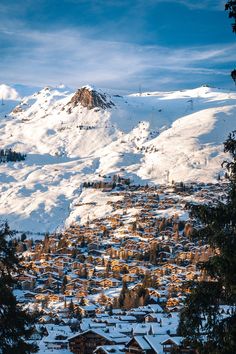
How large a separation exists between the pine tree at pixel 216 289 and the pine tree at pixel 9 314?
4.06m

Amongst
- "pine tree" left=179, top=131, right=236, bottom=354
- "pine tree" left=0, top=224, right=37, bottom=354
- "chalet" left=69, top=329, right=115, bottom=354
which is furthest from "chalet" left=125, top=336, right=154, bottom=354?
"pine tree" left=179, top=131, right=236, bottom=354

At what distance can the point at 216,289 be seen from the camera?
28.6 feet

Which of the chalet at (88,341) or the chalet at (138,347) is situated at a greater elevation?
the chalet at (138,347)

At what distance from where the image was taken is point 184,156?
185 metres

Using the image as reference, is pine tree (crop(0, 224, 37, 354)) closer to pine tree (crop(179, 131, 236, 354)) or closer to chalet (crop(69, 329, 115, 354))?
pine tree (crop(179, 131, 236, 354))

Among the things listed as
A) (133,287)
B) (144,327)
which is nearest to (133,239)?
(133,287)

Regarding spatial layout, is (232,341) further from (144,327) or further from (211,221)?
(144,327)

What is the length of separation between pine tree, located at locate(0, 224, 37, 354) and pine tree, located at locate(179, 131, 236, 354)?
4057mm

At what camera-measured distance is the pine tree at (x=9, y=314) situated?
11.1 m

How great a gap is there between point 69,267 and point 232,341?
75421mm

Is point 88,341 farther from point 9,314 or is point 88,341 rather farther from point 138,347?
point 9,314

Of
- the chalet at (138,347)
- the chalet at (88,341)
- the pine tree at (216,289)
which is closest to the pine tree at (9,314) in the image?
the pine tree at (216,289)

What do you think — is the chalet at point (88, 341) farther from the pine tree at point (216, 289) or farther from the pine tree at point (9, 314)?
the pine tree at point (216, 289)

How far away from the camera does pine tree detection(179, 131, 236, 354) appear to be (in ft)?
27.8
